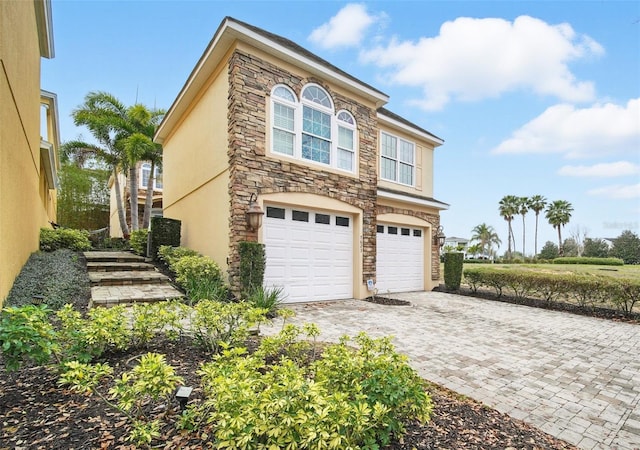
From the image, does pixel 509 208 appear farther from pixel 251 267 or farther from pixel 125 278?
pixel 125 278

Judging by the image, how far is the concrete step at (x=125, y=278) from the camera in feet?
23.6

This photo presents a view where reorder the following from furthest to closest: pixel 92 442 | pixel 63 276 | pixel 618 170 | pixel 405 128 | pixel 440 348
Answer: pixel 618 170, pixel 405 128, pixel 63 276, pixel 440 348, pixel 92 442

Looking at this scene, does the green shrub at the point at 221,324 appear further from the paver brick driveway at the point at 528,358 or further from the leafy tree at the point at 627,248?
the leafy tree at the point at 627,248

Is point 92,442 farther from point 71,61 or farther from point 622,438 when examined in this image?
point 71,61

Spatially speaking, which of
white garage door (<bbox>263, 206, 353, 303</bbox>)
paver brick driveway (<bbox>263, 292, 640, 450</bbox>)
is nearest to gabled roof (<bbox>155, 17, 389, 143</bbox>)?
white garage door (<bbox>263, 206, 353, 303</bbox>)

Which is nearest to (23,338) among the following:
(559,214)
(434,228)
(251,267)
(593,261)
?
(251,267)

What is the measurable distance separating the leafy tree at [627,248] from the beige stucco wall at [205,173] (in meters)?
45.2

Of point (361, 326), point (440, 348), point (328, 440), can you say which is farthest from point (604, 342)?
point (328, 440)

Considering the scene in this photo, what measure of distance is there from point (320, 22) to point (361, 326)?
395 inches

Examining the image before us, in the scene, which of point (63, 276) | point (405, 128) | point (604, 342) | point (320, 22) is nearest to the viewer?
point (604, 342)

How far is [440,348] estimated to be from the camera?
4.83 metres

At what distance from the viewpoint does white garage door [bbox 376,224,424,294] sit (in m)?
10.7

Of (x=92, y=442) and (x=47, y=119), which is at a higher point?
(x=47, y=119)

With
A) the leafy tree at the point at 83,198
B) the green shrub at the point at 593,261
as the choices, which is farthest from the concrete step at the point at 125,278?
the green shrub at the point at 593,261
